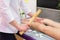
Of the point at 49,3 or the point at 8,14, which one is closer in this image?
the point at 8,14

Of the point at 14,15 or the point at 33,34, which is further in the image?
the point at 33,34

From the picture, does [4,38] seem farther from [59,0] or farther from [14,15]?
[59,0]

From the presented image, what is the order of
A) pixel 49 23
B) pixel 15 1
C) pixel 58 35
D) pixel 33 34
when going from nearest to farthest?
pixel 58 35 → pixel 49 23 → pixel 15 1 → pixel 33 34

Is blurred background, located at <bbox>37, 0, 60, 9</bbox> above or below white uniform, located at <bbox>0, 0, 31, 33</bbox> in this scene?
below

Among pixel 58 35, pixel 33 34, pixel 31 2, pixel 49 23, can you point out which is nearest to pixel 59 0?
pixel 31 2

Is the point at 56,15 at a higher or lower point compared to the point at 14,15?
lower

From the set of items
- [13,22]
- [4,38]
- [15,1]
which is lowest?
[4,38]

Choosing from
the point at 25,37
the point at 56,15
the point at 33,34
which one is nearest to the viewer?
the point at 25,37

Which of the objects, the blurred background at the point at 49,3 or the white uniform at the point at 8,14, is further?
the blurred background at the point at 49,3

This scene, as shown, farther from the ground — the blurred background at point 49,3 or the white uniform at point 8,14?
the white uniform at point 8,14

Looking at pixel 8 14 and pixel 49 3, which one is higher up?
pixel 8 14

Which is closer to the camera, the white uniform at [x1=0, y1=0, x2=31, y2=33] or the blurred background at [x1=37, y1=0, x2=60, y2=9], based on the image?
the white uniform at [x1=0, y1=0, x2=31, y2=33]

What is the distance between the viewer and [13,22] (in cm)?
138

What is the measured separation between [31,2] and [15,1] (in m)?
1.06
